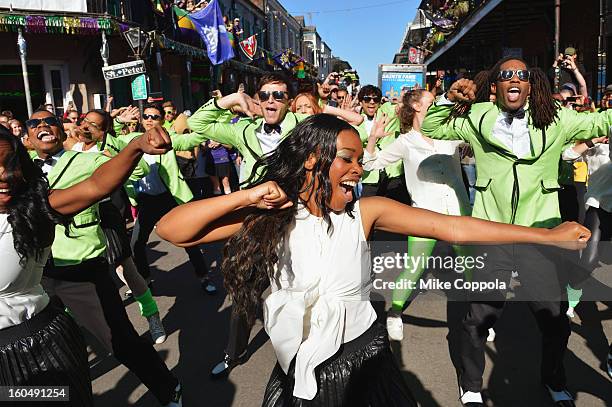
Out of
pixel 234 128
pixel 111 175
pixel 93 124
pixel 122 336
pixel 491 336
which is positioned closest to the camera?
pixel 111 175

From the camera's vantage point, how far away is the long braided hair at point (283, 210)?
6.30ft

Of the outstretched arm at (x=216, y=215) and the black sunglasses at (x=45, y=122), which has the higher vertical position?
the black sunglasses at (x=45, y=122)

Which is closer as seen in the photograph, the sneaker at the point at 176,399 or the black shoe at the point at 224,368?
the sneaker at the point at 176,399

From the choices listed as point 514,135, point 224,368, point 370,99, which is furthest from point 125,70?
point 514,135

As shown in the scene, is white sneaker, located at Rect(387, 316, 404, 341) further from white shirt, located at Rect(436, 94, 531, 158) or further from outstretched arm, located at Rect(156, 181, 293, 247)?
outstretched arm, located at Rect(156, 181, 293, 247)

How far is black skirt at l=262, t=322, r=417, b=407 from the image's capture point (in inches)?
74.8

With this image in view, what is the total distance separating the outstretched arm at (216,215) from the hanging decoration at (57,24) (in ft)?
40.7

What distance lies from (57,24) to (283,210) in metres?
12.8

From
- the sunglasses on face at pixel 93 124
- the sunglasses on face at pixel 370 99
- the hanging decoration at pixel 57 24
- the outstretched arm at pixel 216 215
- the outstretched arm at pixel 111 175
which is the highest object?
the hanging decoration at pixel 57 24

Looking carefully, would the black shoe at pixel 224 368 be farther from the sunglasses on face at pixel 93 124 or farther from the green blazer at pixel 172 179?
the sunglasses on face at pixel 93 124

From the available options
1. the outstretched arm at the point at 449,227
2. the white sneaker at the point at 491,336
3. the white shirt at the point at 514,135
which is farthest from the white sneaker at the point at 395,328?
the outstretched arm at the point at 449,227

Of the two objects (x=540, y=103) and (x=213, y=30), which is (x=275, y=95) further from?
(x=213, y=30)

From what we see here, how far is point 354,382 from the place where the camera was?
192cm

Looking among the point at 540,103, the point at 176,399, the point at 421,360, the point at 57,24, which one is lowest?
the point at 421,360
